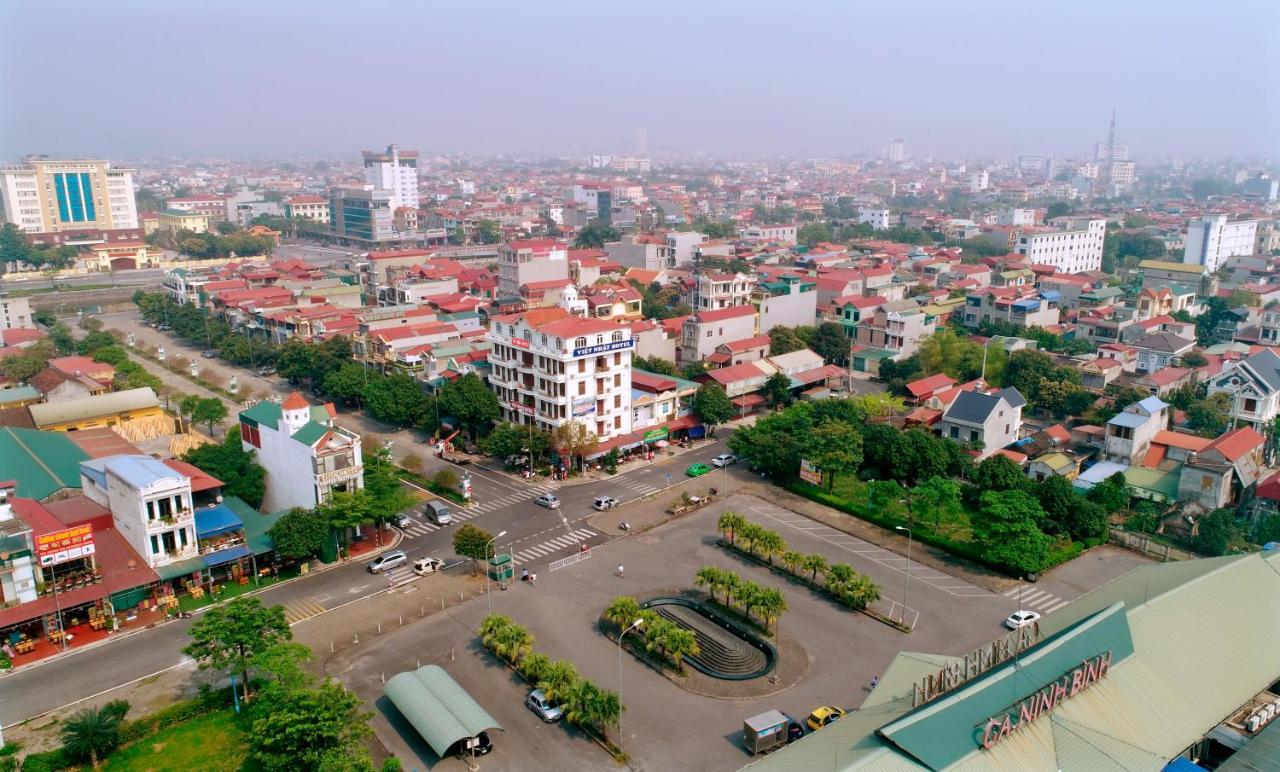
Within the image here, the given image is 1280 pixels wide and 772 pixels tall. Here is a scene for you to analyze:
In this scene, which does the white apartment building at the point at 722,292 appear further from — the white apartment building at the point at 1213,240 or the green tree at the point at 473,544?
the white apartment building at the point at 1213,240

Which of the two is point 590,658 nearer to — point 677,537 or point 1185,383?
point 677,537

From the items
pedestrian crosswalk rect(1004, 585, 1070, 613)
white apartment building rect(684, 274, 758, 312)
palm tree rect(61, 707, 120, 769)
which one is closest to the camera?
palm tree rect(61, 707, 120, 769)

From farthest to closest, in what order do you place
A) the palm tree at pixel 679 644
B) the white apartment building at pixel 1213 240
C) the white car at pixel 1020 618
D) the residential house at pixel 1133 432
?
the white apartment building at pixel 1213 240, the residential house at pixel 1133 432, the white car at pixel 1020 618, the palm tree at pixel 679 644

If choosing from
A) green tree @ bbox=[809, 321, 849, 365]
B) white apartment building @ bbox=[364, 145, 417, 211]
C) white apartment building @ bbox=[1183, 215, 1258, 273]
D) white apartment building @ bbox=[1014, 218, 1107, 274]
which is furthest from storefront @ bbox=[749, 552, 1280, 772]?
white apartment building @ bbox=[364, 145, 417, 211]

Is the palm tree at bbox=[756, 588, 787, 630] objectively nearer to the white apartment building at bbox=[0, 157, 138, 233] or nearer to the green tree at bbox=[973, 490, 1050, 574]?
the green tree at bbox=[973, 490, 1050, 574]

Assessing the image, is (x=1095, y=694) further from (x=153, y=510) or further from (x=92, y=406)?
(x=92, y=406)

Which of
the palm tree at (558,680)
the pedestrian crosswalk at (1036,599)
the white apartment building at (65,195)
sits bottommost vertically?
the pedestrian crosswalk at (1036,599)

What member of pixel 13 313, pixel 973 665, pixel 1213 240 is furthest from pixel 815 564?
pixel 1213 240

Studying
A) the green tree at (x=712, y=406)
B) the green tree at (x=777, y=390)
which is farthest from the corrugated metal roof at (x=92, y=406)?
the green tree at (x=777, y=390)
